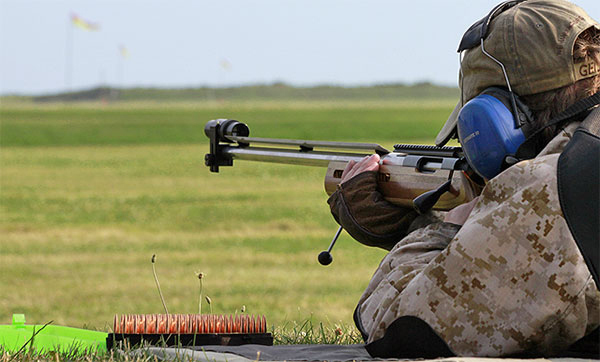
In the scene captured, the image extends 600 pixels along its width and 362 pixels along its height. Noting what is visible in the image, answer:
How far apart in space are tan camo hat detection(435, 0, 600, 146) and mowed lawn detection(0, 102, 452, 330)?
6.72 feet

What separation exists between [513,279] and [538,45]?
2.61 feet

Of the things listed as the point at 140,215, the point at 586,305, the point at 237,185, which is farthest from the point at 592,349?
the point at 237,185

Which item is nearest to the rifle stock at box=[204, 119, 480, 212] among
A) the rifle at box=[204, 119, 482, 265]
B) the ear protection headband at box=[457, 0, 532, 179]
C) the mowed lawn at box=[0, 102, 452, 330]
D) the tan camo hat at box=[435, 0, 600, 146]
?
the rifle at box=[204, 119, 482, 265]

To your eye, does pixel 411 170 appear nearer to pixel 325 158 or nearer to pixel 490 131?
pixel 325 158

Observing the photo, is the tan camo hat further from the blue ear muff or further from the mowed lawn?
the mowed lawn

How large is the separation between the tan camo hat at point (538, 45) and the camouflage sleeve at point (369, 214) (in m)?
0.78

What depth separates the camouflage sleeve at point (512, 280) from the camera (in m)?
2.78

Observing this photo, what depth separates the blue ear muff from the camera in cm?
307

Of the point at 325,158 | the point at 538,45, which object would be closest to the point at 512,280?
the point at 538,45

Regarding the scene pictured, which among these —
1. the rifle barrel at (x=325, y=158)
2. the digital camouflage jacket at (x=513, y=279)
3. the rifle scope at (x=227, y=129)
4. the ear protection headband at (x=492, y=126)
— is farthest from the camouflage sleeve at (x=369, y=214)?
the rifle scope at (x=227, y=129)

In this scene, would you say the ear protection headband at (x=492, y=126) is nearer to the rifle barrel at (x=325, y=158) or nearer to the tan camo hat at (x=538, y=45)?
the tan camo hat at (x=538, y=45)

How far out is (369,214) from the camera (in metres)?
3.76

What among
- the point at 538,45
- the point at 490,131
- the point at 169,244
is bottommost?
the point at 169,244

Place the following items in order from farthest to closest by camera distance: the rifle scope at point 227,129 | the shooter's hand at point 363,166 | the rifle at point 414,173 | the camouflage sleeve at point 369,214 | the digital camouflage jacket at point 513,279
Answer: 1. the rifle scope at point 227,129
2. the shooter's hand at point 363,166
3. the camouflage sleeve at point 369,214
4. the rifle at point 414,173
5. the digital camouflage jacket at point 513,279
